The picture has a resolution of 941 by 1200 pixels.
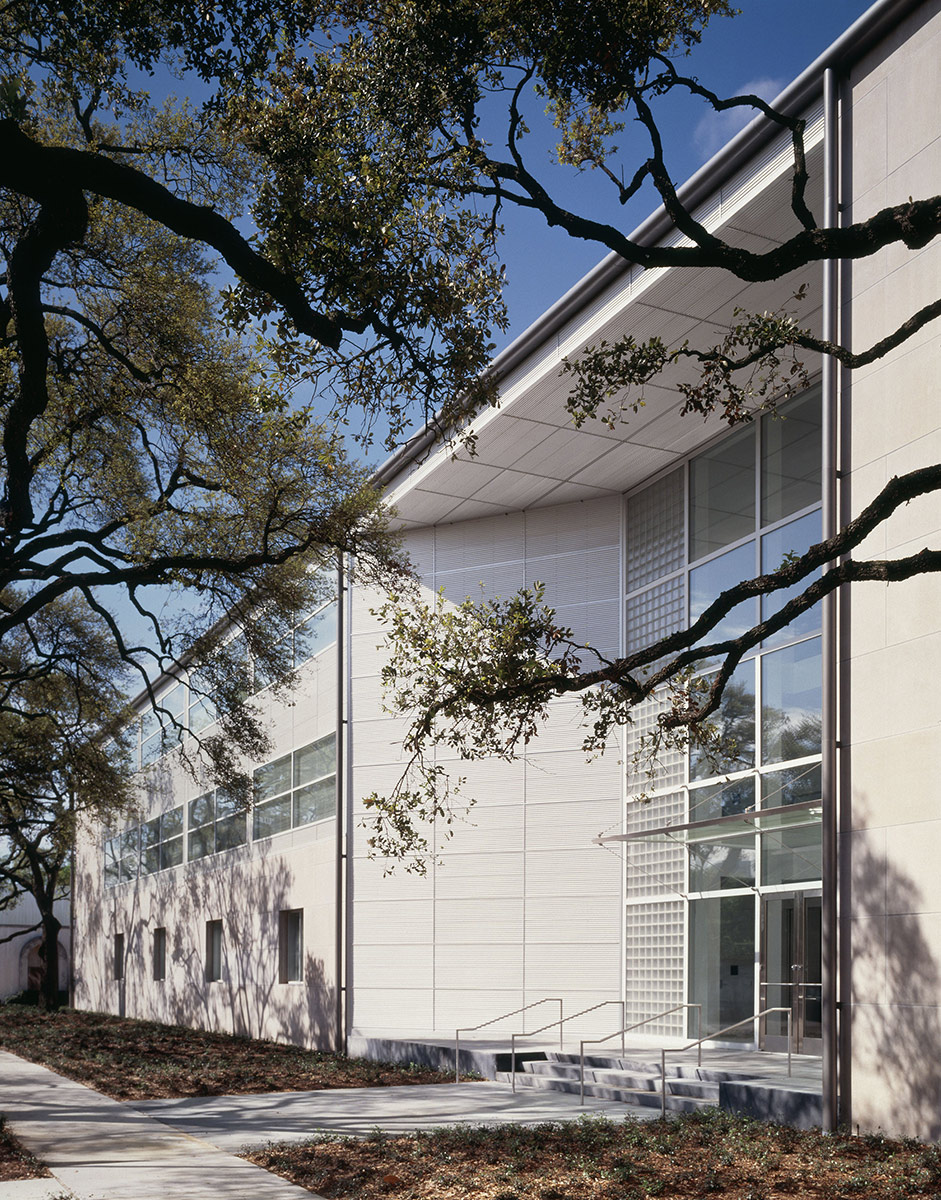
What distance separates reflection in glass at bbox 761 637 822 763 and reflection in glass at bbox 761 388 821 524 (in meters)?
2.19

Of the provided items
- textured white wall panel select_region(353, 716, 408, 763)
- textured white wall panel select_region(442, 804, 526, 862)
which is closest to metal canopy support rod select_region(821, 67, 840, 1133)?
textured white wall panel select_region(442, 804, 526, 862)

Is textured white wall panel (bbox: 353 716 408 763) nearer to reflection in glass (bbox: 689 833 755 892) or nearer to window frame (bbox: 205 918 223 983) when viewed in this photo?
reflection in glass (bbox: 689 833 755 892)

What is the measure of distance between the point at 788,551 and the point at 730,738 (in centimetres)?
284

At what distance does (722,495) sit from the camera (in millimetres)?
20594

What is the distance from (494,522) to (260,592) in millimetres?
9420

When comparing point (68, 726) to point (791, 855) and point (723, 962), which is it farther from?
point (791, 855)

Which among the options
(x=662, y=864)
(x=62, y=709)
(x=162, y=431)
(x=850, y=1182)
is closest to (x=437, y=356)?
(x=850, y=1182)

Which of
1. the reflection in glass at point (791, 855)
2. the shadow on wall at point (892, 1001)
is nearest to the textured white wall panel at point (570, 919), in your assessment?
the reflection in glass at point (791, 855)

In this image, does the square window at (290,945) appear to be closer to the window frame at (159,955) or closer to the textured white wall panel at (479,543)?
the textured white wall panel at (479,543)

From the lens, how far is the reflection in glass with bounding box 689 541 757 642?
19.6 meters

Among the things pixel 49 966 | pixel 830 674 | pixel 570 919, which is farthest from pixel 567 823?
pixel 49 966

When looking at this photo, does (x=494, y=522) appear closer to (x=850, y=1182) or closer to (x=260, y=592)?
(x=260, y=592)

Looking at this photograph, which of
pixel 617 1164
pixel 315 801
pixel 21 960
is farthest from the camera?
pixel 21 960

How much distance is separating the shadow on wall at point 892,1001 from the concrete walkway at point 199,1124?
3.63 m
